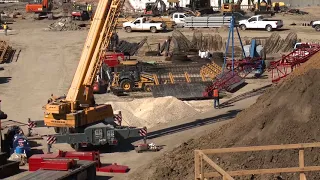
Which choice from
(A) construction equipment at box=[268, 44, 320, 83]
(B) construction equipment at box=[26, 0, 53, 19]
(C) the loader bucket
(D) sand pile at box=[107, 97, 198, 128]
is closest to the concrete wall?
(B) construction equipment at box=[26, 0, 53, 19]

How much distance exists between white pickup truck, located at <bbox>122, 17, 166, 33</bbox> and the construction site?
99 millimetres

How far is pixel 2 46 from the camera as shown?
4819cm

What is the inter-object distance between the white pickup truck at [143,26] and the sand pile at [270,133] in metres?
41.4

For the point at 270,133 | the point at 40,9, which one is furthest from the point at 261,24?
the point at 270,133

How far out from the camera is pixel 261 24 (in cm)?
5969

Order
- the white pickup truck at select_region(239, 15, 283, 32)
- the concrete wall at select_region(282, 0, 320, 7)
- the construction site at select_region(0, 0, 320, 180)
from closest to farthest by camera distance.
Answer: the construction site at select_region(0, 0, 320, 180) → the white pickup truck at select_region(239, 15, 283, 32) → the concrete wall at select_region(282, 0, 320, 7)

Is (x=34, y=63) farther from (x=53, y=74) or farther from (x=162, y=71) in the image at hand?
(x=162, y=71)

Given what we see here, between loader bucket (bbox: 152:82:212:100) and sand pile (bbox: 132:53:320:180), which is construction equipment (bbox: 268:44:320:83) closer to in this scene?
loader bucket (bbox: 152:82:212:100)

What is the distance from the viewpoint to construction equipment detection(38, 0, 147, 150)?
72.2 ft

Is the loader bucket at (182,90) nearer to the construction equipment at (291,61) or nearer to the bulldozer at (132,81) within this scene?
the bulldozer at (132,81)

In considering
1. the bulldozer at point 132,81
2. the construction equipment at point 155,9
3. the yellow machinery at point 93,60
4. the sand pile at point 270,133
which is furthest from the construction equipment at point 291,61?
the construction equipment at point 155,9

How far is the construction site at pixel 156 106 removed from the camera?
16.2m

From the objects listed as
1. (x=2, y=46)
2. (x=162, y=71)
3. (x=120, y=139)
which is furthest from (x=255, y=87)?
(x=2, y=46)

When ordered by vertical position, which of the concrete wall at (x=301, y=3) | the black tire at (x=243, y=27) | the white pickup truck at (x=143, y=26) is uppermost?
the white pickup truck at (x=143, y=26)
